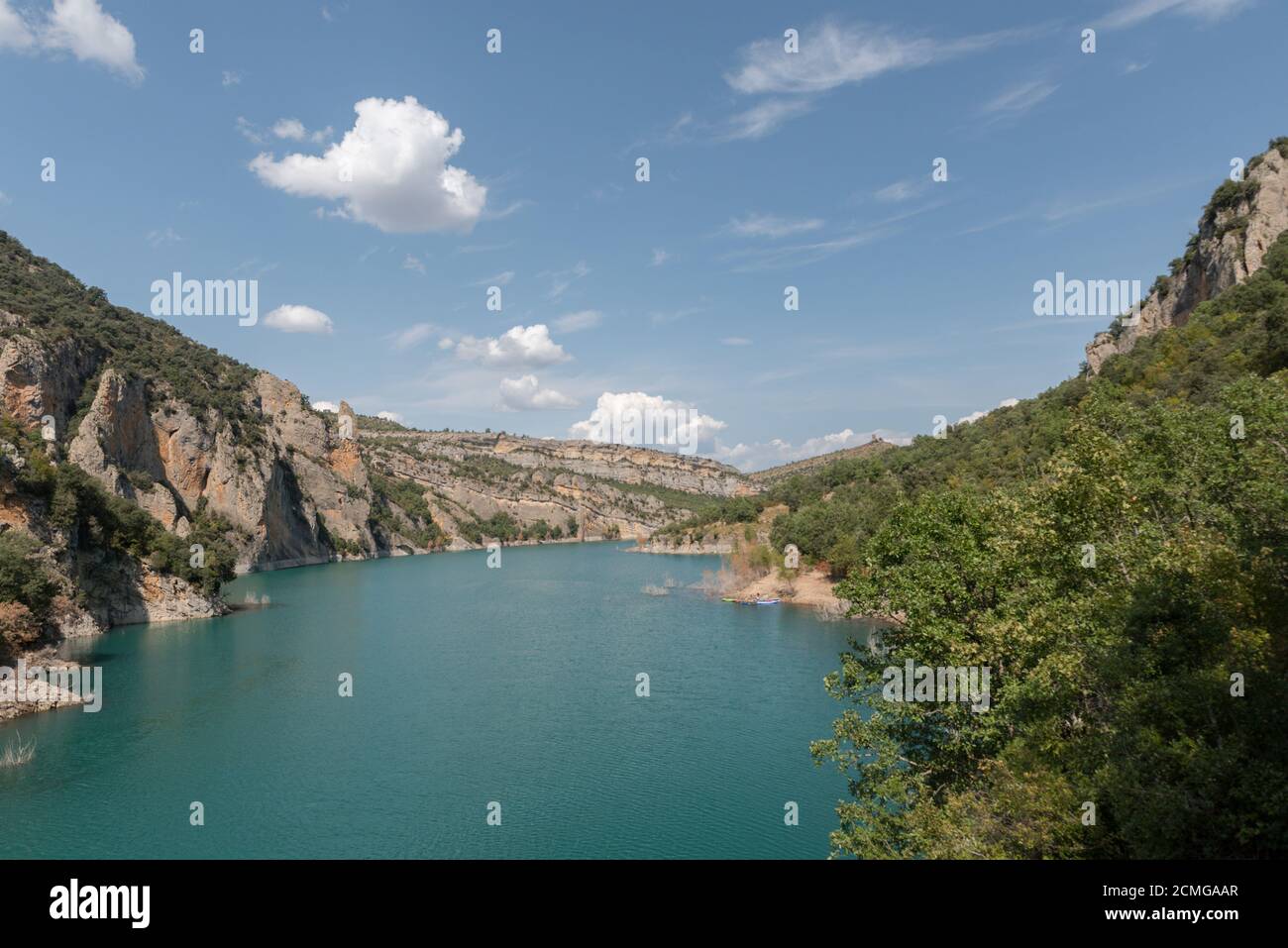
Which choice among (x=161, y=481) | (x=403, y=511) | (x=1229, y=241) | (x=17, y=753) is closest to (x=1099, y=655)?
(x=17, y=753)

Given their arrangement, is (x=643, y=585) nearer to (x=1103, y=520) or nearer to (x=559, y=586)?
(x=559, y=586)

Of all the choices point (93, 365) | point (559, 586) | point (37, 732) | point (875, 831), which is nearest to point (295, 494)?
point (93, 365)

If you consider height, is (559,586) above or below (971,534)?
below

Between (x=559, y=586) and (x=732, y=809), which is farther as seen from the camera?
(x=559, y=586)

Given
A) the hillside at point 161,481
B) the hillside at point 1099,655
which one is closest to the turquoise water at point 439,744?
the hillside at point 161,481

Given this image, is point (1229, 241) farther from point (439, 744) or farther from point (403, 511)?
point (403, 511)
